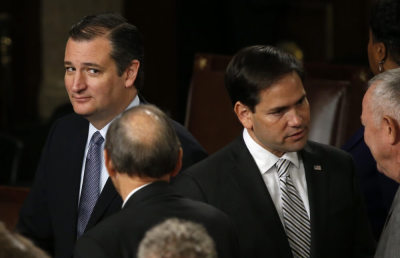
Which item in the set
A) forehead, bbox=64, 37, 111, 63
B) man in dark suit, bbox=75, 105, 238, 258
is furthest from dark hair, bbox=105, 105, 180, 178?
forehead, bbox=64, 37, 111, 63

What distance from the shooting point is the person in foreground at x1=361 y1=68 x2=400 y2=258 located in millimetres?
2850

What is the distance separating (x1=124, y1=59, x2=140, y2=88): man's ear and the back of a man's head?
142cm

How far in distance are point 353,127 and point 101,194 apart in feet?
5.37

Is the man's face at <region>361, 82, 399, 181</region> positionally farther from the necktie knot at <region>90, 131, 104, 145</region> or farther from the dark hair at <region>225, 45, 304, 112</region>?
the necktie knot at <region>90, 131, 104, 145</region>

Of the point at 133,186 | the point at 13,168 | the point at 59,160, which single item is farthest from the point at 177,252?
the point at 13,168

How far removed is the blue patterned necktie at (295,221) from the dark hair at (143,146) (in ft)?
2.03

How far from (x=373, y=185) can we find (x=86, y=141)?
1207 mm

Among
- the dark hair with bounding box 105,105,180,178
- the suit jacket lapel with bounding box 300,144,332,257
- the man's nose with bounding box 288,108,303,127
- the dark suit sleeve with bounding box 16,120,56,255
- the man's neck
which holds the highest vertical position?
the dark hair with bounding box 105,105,180,178

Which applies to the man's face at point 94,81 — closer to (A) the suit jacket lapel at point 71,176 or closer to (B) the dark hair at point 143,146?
(A) the suit jacket lapel at point 71,176

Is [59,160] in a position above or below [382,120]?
below

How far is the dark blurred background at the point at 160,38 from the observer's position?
8766 millimetres

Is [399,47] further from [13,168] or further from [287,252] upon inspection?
[13,168]

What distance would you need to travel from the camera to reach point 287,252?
2939mm

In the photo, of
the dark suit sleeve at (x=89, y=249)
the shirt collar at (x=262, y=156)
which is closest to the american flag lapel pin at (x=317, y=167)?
the shirt collar at (x=262, y=156)
